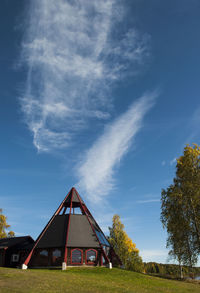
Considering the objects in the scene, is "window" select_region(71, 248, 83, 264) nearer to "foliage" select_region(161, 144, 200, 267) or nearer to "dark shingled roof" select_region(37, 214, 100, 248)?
"dark shingled roof" select_region(37, 214, 100, 248)

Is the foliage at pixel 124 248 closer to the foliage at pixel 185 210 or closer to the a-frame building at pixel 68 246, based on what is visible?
the a-frame building at pixel 68 246

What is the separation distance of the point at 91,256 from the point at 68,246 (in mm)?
3630

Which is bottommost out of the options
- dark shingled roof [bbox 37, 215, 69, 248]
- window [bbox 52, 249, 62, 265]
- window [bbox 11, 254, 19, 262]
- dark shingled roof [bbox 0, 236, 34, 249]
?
window [bbox 11, 254, 19, 262]

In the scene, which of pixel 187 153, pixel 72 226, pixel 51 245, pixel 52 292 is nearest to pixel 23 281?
pixel 52 292

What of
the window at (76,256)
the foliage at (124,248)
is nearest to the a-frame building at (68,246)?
the window at (76,256)

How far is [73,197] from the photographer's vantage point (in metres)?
→ 40.0

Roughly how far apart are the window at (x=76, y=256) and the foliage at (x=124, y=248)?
18163mm

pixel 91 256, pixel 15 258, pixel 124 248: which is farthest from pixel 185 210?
pixel 15 258

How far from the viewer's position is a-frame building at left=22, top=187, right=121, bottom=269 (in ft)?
102

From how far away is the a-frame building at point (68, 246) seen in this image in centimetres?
3102

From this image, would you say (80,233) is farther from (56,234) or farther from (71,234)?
(56,234)

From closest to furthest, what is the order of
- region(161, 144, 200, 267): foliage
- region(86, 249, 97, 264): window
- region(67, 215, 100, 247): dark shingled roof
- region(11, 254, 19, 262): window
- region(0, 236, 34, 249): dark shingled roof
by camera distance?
region(161, 144, 200, 267): foliage, region(86, 249, 97, 264): window, region(67, 215, 100, 247): dark shingled roof, region(11, 254, 19, 262): window, region(0, 236, 34, 249): dark shingled roof

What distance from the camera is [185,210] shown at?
93.2ft

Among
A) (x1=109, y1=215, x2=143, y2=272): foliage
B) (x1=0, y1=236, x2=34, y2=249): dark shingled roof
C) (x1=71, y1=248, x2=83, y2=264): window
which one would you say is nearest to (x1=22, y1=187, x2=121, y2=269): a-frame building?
(x1=71, y1=248, x2=83, y2=264): window
